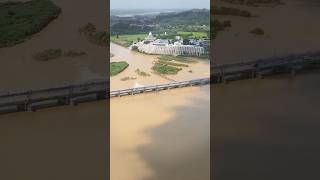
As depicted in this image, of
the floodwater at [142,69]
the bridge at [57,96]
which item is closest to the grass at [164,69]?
the floodwater at [142,69]

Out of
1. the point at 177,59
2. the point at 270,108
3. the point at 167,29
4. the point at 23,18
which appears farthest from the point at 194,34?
the point at 23,18

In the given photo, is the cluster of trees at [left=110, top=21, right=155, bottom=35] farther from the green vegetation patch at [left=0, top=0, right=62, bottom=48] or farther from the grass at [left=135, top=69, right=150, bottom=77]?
the green vegetation patch at [left=0, top=0, right=62, bottom=48]

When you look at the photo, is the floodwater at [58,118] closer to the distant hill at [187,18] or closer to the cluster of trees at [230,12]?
the distant hill at [187,18]

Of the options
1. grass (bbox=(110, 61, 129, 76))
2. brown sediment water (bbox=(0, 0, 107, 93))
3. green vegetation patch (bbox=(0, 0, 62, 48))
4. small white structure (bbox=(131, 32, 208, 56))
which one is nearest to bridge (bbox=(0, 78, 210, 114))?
brown sediment water (bbox=(0, 0, 107, 93))

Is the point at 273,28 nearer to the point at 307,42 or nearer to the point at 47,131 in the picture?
the point at 307,42

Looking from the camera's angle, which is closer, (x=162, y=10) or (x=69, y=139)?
(x=69, y=139)

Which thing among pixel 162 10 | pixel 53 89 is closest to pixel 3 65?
pixel 53 89

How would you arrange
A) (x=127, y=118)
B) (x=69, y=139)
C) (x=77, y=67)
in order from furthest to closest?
(x=77, y=67) → (x=127, y=118) → (x=69, y=139)
